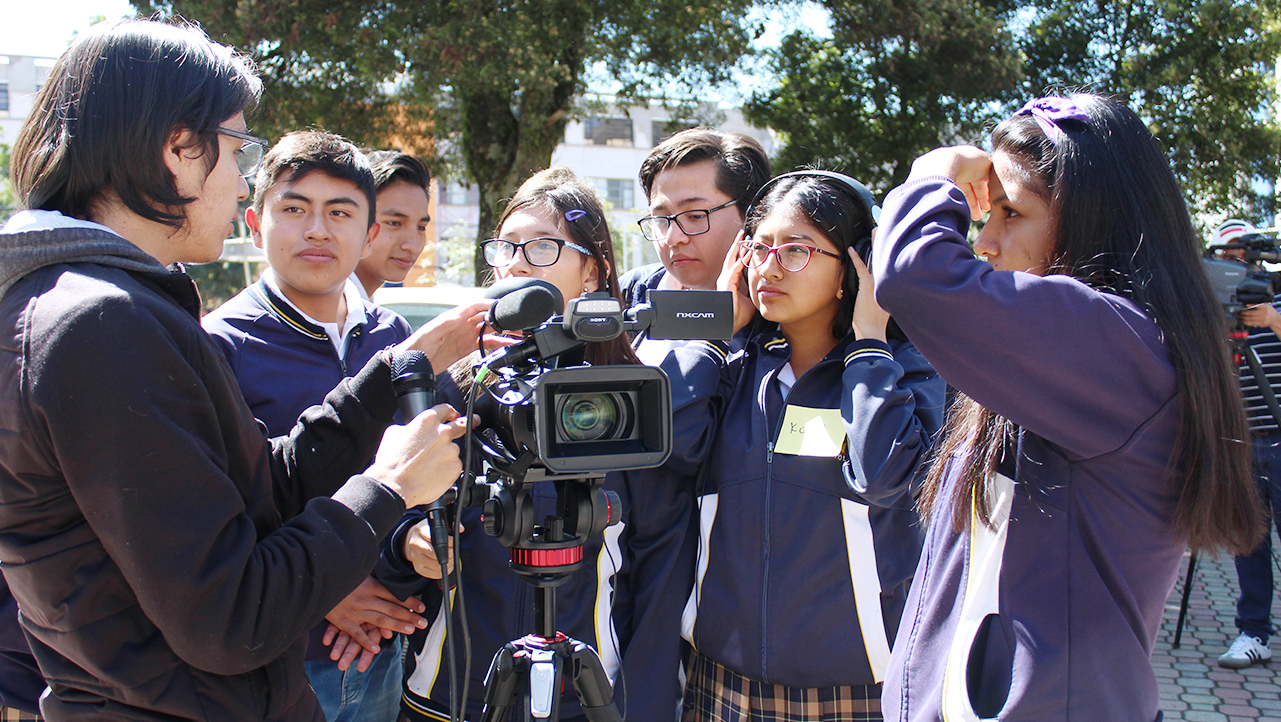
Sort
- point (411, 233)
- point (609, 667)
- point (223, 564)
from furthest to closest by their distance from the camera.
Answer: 1. point (411, 233)
2. point (609, 667)
3. point (223, 564)

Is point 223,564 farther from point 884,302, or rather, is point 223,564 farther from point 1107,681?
point 1107,681

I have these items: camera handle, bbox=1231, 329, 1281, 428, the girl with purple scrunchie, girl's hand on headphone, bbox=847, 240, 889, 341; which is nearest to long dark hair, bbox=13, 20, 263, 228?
the girl with purple scrunchie

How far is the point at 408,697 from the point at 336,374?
86 centimetres

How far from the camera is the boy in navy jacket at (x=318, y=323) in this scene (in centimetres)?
219

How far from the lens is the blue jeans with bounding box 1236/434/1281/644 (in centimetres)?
442

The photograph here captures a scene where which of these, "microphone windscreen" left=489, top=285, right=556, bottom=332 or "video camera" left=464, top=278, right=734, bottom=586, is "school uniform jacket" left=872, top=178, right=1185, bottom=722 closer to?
"video camera" left=464, top=278, right=734, bottom=586

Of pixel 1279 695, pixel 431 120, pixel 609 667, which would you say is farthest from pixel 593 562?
pixel 431 120

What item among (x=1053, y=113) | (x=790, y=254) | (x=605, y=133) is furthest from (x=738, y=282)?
(x=605, y=133)

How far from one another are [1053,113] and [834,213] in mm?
686

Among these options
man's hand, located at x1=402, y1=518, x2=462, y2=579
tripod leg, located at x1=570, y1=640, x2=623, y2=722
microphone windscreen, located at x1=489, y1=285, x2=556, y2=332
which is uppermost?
microphone windscreen, located at x1=489, y1=285, x2=556, y2=332

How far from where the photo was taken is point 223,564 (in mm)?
1248

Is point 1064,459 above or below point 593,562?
above

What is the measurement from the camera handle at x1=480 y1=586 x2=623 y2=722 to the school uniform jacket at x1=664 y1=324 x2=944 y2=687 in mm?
473

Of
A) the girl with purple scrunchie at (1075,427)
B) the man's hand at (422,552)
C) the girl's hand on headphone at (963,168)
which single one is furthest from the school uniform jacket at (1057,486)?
the man's hand at (422,552)
